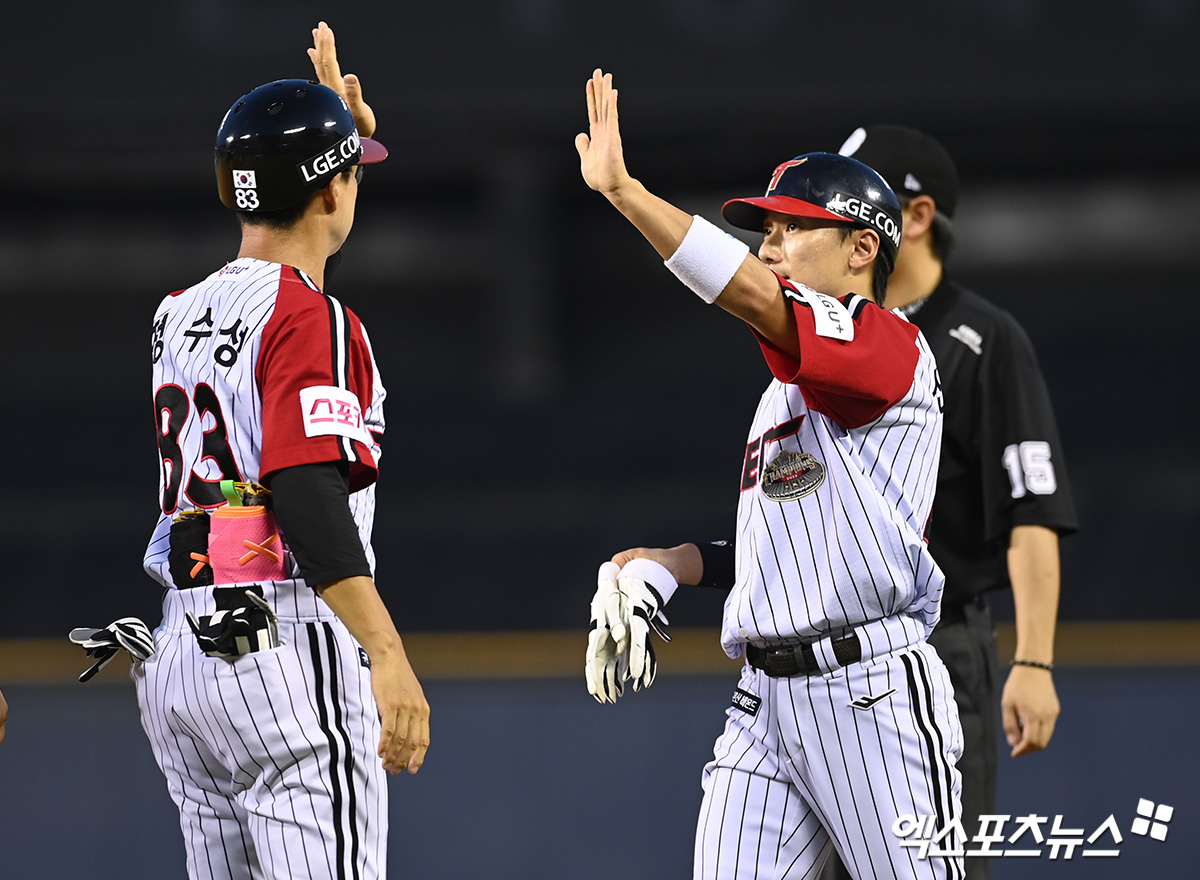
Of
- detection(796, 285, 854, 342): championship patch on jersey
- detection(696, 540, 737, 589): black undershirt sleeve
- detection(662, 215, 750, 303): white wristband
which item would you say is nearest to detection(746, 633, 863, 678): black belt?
detection(696, 540, 737, 589): black undershirt sleeve

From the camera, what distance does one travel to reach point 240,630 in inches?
82.0

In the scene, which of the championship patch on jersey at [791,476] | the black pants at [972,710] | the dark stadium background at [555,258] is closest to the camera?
the championship patch on jersey at [791,476]

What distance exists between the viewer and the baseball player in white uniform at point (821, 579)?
2.22 meters

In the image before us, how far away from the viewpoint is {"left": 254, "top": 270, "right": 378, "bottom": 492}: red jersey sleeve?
6.72ft

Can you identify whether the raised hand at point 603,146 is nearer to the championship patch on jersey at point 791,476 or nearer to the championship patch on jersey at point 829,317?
the championship patch on jersey at point 829,317

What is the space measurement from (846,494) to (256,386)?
1.00 meters

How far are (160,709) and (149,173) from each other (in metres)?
10.5

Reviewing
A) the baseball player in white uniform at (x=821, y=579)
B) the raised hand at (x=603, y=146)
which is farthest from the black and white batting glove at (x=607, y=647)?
the raised hand at (x=603, y=146)

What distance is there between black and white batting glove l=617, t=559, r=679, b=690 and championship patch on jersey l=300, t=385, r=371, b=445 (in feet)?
2.08

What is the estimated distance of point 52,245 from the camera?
483 inches

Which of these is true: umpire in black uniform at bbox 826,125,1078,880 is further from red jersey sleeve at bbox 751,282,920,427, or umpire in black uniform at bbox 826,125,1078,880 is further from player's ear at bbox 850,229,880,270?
red jersey sleeve at bbox 751,282,920,427

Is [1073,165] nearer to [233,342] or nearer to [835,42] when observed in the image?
[835,42]

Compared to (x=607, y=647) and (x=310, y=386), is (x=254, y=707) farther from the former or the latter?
(x=607, y=647)

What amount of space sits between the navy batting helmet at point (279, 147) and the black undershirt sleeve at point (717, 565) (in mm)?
1022
